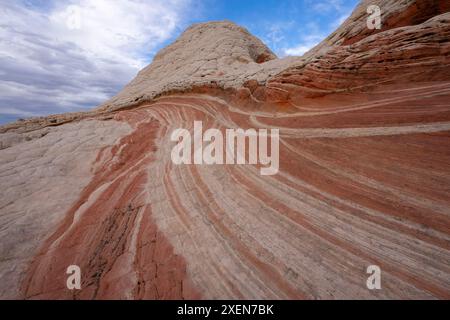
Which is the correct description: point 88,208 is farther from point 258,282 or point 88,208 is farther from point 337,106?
point 337,106

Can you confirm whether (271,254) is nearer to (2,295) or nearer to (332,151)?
(332,151)

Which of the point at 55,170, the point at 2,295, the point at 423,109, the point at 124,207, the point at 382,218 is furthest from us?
the point at 55,170

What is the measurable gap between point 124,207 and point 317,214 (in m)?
3.71

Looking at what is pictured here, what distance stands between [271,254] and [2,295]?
370 centimetres

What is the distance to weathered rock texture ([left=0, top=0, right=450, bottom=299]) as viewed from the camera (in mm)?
2721

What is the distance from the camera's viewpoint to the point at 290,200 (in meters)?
3.82

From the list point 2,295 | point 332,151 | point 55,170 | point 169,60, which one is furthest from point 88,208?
point 169,60

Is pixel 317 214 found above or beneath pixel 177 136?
beneath

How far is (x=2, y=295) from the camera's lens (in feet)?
9.36

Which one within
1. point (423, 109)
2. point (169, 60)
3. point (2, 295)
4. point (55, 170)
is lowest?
point (2, 295)

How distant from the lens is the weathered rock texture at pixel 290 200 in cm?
272

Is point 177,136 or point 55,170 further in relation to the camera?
point 177,136

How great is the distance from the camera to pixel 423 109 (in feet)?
12.9

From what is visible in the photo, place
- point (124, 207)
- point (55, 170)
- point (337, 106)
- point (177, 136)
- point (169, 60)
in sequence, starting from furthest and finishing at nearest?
point (169, 60), point (177, 136), point (55, 170), point (337, 106), point (124, 207)
